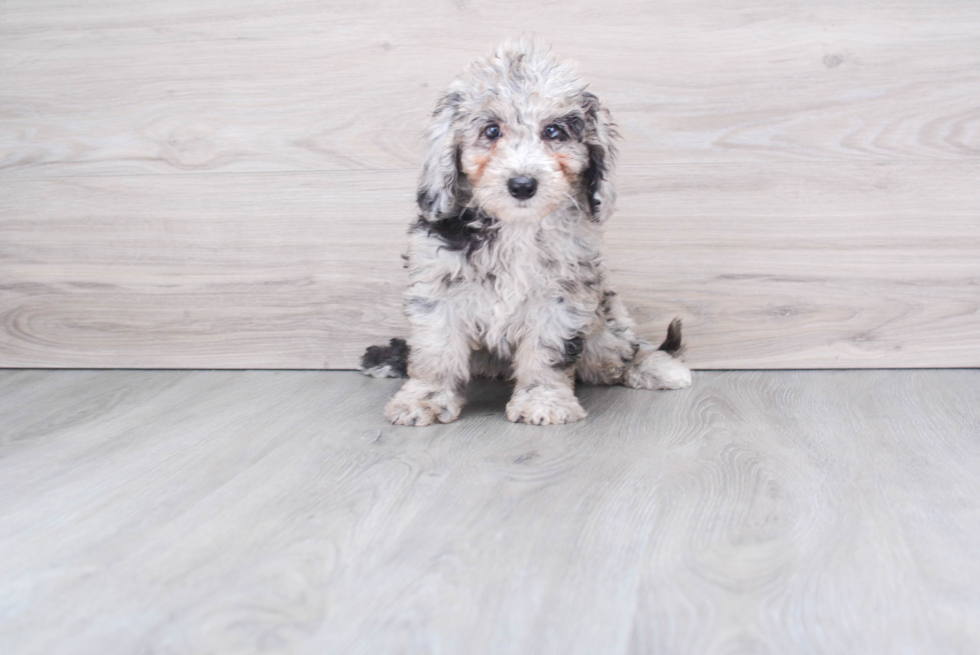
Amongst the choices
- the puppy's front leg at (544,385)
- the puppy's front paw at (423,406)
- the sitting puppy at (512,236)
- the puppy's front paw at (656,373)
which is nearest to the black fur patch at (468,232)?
the sitting puppy at (512,236)

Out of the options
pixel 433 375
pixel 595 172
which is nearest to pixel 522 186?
pixel 595 172

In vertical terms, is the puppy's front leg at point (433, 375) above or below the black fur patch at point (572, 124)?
below

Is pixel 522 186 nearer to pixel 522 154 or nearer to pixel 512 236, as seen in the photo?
pixel 522 154

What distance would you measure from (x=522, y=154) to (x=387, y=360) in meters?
1.12

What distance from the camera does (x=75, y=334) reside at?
3297mm

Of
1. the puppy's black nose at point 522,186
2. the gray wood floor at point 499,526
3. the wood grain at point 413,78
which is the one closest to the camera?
the gray wood floor at point 499,526

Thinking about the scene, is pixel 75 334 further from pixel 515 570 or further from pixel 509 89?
pixel 515 570

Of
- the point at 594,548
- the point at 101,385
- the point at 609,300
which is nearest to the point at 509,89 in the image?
the point at 609,300

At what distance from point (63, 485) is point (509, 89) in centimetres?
151

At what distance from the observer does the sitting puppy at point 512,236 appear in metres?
2.27

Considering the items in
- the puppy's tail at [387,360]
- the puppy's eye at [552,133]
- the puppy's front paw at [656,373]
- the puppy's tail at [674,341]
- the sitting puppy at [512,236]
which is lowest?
the puppy's tail at [387,360]

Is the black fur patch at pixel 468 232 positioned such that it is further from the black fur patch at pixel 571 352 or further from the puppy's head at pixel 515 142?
the black fur patch at pixel 571 352

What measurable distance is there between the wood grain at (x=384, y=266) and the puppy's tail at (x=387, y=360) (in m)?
0.11

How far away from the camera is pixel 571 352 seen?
97.5 inches
